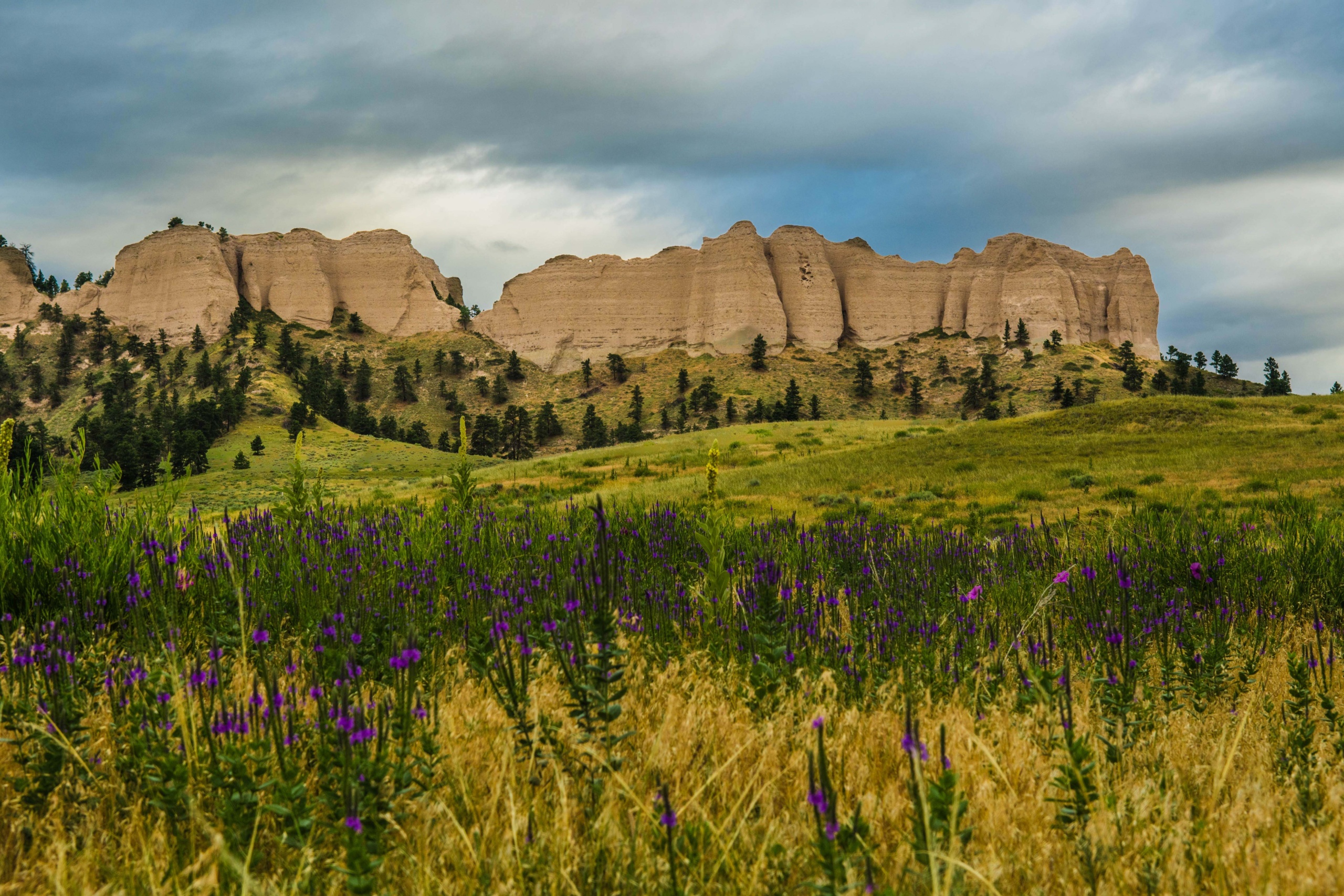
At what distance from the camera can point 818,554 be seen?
709 centimetres

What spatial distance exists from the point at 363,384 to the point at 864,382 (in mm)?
64716

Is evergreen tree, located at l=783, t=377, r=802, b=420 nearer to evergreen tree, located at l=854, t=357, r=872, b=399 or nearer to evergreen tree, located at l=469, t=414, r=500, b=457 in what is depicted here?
evergreen tree, located at l=854, t=357, r=872, b=399

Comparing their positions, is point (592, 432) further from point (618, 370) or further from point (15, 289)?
point (15, 289)

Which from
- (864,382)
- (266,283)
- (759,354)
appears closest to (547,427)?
(759,354)

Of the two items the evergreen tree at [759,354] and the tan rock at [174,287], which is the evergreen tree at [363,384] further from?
the evergreen tree at [759,354]

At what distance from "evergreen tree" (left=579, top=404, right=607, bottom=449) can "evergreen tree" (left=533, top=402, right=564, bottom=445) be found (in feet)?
9.99

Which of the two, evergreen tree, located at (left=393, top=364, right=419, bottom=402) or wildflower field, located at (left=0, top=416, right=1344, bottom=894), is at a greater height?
evergreen tree, located at (left=393, top=364, right=419, bottom=402)

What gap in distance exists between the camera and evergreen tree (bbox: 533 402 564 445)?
82500mm

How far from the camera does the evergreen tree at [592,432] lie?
257 feet

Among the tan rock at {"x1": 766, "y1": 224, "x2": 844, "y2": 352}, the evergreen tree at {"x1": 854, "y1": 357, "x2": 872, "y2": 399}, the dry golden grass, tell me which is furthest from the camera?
the tan rock at {"x1": 766, "y1": 224, "x2": 844, "y2": 352}

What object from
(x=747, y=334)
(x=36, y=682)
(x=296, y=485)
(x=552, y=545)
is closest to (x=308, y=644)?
(x=36, y=682)

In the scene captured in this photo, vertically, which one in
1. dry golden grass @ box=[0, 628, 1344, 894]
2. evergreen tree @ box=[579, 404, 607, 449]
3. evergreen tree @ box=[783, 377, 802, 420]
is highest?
evergreen tree @ box=[783, 377, 802, 420]

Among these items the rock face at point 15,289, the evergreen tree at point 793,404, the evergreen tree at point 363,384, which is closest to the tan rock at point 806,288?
the evergreen tree at point 793,404

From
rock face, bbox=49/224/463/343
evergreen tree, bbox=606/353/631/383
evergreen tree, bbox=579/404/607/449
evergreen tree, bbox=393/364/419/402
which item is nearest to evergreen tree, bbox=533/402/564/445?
evergreen tree, bbox=579/404/607/449
